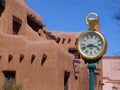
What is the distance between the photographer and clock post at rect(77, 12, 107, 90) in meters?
8.81

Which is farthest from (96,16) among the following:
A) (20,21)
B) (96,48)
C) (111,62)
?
(111,62)

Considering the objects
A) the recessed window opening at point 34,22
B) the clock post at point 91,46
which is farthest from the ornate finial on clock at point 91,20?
the recessed window opening at point 34,22

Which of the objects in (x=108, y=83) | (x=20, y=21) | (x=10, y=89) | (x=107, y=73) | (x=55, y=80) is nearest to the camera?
(x=10, y=89)

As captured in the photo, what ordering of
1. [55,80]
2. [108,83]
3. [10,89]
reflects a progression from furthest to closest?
[108,83] < [55,80] < [10,89]

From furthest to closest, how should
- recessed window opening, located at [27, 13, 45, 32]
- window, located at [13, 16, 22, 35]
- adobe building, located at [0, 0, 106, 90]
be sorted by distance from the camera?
recessed window opening, located at [27, 13, 45, 32]
window, located at [13, 16, 22, 35]
adobe building, located at [0, 0, 106, 90]

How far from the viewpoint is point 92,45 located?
29.6 ft

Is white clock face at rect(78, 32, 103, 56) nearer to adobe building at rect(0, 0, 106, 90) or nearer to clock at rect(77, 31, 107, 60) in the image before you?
clock at rect(77, 31, 107, 60)

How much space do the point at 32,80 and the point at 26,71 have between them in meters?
0.51

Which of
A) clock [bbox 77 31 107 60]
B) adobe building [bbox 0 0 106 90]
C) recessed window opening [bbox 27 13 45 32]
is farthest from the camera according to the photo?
recessed window opening [bbox 27 13 45 32]

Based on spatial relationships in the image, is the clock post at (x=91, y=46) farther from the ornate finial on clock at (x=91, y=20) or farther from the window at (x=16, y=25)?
the window at (x=16, y=25)

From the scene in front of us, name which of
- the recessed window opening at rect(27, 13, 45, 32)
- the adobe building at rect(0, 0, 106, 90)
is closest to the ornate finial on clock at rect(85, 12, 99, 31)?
the adobe building at rect(0, 0, 106, 90)

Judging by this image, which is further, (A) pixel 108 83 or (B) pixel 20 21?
(A) pixel 108 83

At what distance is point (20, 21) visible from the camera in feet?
73.3

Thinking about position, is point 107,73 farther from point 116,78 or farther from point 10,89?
point 10,89
